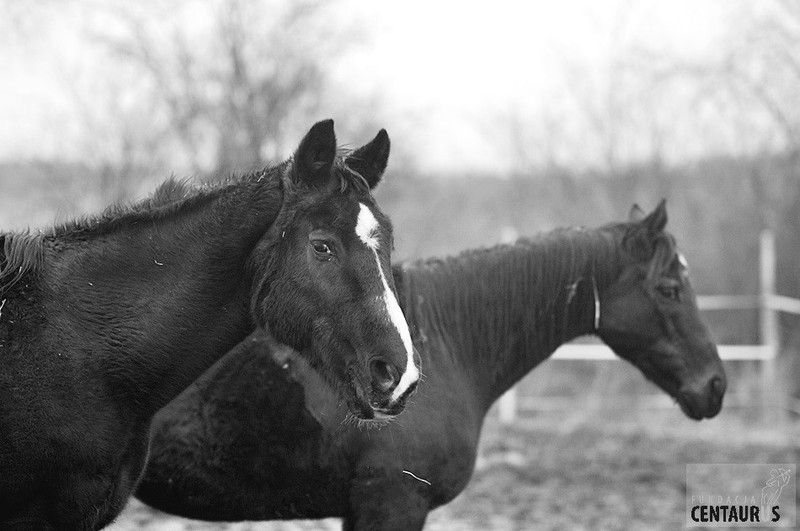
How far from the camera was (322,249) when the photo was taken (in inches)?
118

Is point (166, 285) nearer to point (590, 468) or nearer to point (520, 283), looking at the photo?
point (520, 283)

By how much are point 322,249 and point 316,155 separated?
358mm

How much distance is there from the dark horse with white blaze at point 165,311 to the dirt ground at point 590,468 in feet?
6.82

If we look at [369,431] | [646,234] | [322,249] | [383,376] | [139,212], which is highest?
[646,234]

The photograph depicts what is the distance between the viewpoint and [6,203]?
9773 millimetres

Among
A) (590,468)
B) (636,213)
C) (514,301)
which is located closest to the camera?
(514,301)

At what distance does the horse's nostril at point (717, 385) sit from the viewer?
15.3 ft

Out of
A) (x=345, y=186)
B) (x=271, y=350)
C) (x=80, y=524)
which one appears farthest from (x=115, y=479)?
(x=345, y=186)

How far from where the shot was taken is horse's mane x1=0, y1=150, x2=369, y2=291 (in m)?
2.97

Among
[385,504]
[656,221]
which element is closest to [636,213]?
[656,221]

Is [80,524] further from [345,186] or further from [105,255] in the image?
[345,186]

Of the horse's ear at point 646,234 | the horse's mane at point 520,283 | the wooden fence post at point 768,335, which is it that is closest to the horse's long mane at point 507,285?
the horse's mane at point 520,283

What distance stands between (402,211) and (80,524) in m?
11.7

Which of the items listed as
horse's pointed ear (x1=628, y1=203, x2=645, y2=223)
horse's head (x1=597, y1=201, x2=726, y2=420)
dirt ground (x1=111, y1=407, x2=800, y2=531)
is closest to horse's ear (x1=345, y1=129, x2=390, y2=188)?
horse's head (x1=597, y1=201, x2=726, y2=420)
